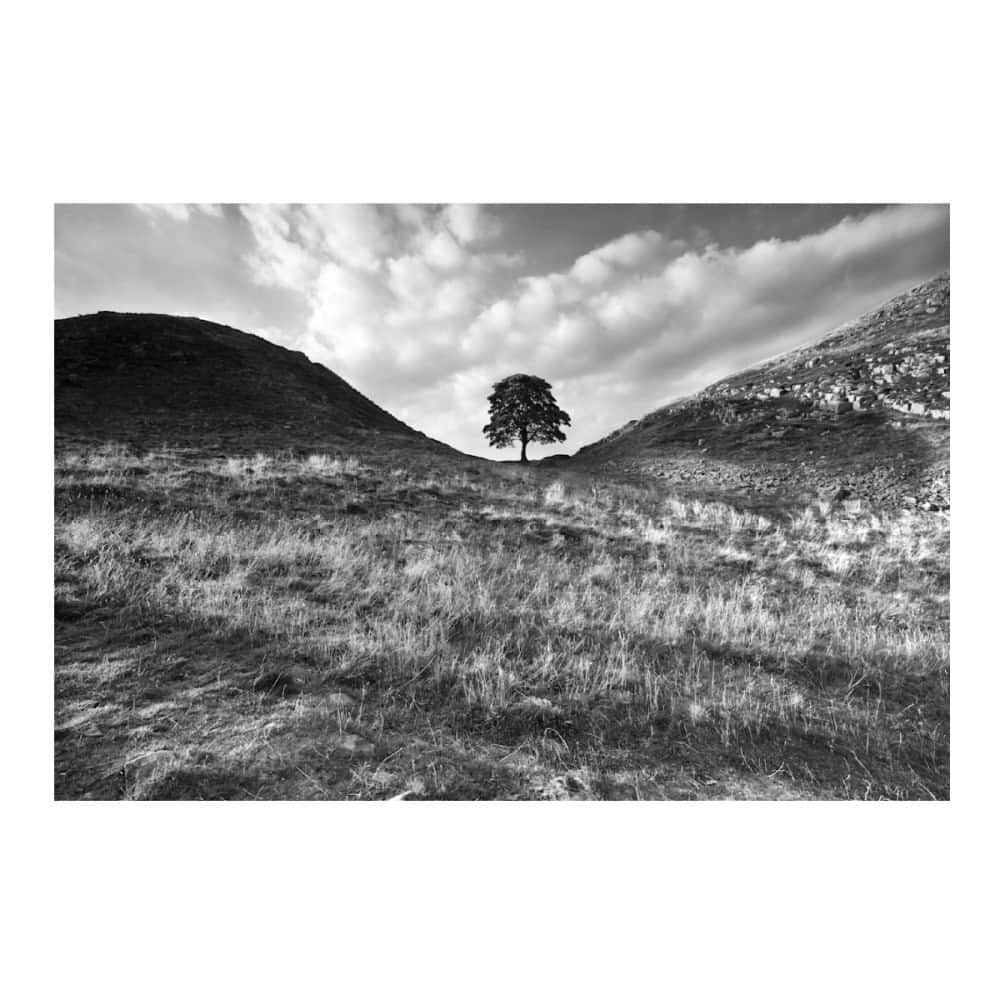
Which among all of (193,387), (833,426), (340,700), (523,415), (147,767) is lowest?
(147,767)

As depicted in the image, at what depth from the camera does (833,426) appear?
15336 mm

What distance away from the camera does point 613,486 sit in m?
14.3

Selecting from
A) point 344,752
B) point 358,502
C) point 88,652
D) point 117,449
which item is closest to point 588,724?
point 344,752

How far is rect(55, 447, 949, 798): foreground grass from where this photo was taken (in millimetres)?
2723

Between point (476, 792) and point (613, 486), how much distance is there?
12.4m

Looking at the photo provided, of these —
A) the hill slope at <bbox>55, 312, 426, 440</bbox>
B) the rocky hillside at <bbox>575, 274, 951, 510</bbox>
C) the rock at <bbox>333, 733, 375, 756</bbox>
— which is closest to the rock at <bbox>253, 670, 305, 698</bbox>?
the rock at <bbox>333, 733, 375, 756</bbox>

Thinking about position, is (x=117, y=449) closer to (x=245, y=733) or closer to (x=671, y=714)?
(x=245, y=733)

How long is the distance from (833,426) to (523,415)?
10921mm

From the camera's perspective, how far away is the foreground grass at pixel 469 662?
2.72 m

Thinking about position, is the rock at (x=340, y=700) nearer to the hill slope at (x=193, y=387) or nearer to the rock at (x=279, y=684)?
the rock at (x=279, y=684)

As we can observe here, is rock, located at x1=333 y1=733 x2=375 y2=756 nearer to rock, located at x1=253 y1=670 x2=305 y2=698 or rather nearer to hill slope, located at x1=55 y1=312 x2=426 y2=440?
rock, located at x1=253 y1=670 x2=305 y2=698

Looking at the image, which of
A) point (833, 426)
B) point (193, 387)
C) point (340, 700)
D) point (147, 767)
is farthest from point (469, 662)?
point (193, 387)

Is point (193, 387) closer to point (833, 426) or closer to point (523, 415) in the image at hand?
point (523, 415)

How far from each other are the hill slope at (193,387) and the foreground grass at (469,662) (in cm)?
971
